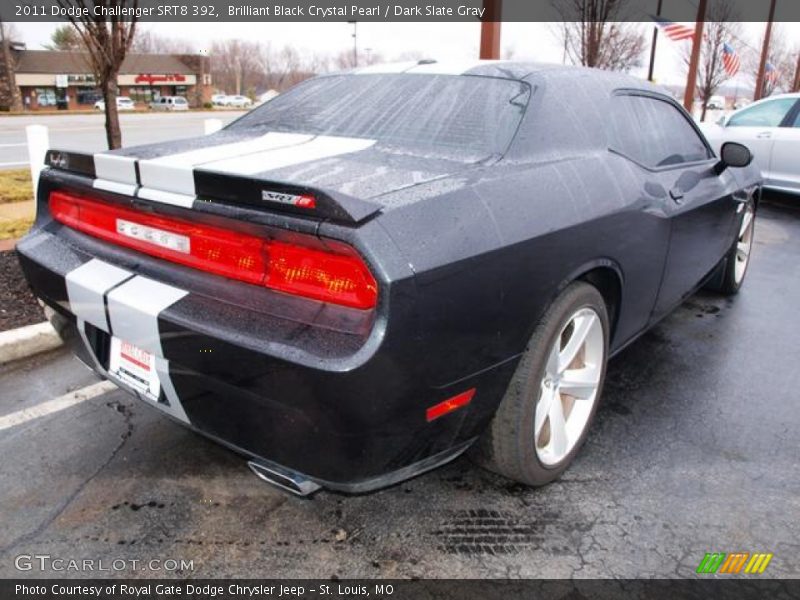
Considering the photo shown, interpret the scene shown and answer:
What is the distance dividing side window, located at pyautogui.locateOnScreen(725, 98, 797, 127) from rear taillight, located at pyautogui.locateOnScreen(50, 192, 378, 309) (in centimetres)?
902

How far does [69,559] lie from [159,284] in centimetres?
93

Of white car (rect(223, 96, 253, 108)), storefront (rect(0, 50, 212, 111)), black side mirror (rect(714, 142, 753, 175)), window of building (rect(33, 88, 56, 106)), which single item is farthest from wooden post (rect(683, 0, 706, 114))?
window of building (rect(33, 88, 56, 106))

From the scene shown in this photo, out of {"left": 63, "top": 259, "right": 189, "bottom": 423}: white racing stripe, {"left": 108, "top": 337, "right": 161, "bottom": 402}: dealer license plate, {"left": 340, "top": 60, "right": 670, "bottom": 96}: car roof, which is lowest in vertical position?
{"left": 108, "top": 337, "right": 161, "bottom": 402}: dealer license plate

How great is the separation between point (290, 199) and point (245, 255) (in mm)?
267

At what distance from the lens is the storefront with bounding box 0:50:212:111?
201ft

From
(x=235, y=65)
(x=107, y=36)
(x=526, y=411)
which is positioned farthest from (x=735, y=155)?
(x=235, y=65)

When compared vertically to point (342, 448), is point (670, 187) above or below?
above

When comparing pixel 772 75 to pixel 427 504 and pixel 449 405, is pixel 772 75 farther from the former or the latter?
pixel 449 405

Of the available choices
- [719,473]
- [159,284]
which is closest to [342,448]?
[159,284]

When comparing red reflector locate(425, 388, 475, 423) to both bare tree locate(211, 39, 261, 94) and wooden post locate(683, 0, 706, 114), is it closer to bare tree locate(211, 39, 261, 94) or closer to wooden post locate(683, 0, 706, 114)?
wooden post locate(683, 0, 706, 114)

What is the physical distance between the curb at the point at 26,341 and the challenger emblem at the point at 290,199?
2240mm

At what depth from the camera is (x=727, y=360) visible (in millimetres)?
3740

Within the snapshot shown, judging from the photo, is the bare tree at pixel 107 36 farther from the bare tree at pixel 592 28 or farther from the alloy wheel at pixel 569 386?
the bare tree at pixel 592 28

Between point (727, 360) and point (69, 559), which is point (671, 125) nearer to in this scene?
point (727, 360)
